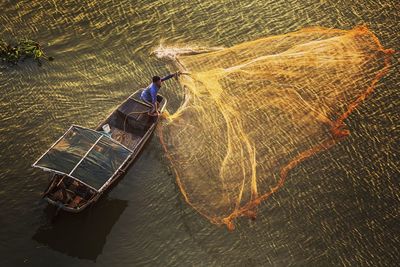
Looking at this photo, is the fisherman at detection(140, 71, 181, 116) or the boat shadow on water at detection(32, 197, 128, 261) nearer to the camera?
the boat shadow on water at detection(32, 197, 128, 261)

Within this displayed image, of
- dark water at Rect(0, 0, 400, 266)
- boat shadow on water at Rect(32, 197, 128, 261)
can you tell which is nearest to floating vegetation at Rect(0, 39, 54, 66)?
dark water at Rect(0, 0, 400, 266)

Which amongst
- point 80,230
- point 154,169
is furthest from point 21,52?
point 80,230

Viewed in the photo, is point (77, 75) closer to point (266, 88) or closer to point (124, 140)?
point (124, 140)

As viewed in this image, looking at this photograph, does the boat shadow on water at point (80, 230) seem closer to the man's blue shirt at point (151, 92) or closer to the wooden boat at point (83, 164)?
the wooden boat at point (83, 164)

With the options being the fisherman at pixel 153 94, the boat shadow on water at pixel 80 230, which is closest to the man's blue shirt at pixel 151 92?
the fisherman at pixel 153 94

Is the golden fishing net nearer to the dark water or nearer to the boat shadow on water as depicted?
the dark water

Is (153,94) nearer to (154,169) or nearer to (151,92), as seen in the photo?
(151,92)
